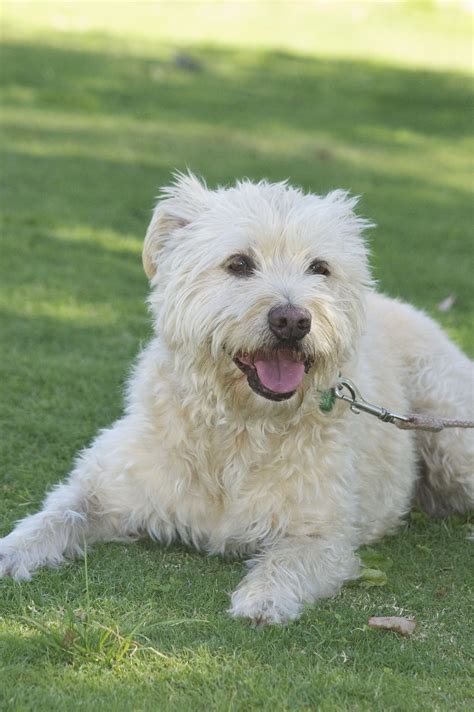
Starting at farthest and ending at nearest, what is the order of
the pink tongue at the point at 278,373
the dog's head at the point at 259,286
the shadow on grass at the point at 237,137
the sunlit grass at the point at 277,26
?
the sunlit grass at the point at 277,26 → the shadow on grass at the point at 237,137 → the pink tongue at the point at 278,373 → the dog's head at the point at 259,286

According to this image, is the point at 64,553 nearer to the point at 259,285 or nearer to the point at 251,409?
the point at 251,409

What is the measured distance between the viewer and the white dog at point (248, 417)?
439 centimetres

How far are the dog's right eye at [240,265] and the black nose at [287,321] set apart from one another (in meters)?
0.30

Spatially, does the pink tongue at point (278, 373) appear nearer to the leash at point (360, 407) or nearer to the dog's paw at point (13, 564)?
the leash at point (360, 407)

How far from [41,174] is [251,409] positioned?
7556 mm

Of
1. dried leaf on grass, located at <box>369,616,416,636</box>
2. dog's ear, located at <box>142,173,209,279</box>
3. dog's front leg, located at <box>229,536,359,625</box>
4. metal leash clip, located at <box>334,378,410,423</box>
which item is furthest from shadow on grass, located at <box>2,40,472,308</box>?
dried leaf on grass, located at <box>369,616,416,636</box>

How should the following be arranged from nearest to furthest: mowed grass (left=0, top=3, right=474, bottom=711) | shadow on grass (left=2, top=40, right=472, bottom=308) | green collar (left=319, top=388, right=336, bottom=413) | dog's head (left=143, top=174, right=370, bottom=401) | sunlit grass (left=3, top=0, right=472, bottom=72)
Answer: mowed grass (left=0, top=3, right=474, bottom=711), dog's head (left=143, top=174, right=370, bottom=401), green collar (left=319, top=388, right=336, bottom=413), shadow on grass (left=2, top=40, right=472, bottom=308), sunlit grass (left=3, top=0, right=472, bottom=72)

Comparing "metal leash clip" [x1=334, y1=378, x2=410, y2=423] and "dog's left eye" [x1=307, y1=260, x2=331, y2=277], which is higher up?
"dog's left eye" [x1=307, y1=260, x2=331, y2=277]

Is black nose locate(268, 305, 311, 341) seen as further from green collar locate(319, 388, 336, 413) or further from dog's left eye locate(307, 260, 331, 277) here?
green collar locate(319, 388, 336, 413)

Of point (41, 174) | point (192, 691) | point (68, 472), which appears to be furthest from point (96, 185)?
point (192, 691)

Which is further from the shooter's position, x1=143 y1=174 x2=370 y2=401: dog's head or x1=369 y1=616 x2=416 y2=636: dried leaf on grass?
x1=143 y1=174 x2=370 y2=401: dog's head

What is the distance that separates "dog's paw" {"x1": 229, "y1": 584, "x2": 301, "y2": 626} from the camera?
13.7ft

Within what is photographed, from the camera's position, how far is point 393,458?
5391mm

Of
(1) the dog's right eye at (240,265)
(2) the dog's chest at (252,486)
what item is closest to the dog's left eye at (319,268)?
(1) the dog's right eye at (240,265)
